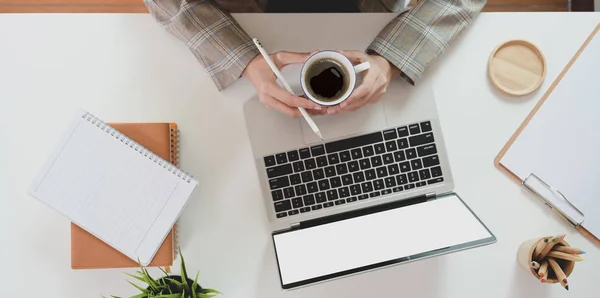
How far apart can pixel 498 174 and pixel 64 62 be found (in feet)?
2.73

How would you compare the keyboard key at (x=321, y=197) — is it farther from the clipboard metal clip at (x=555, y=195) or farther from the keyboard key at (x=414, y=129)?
the clipboard metal clip at (x=555, y=195)

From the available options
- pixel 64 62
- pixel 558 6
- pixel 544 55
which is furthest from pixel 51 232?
pixel 558 6

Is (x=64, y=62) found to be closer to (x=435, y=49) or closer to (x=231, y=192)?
(x=231, y=192)

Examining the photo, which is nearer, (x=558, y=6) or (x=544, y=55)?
(x=544, y=55)

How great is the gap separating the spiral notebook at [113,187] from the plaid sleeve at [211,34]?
0.64 feet

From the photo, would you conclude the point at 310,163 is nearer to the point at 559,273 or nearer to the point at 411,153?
the point at 411,153

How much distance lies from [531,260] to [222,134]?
60 centimetres

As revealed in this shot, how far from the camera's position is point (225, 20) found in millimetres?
751

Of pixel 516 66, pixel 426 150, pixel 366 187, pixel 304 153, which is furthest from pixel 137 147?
pixel 516 66

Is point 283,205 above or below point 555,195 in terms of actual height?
above

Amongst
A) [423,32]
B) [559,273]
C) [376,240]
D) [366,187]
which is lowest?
[559,273]

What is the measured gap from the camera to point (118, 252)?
0.72 m

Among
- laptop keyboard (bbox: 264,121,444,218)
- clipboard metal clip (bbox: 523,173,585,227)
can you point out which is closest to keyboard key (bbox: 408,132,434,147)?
laptop keyboard (bbox: 264,121,444,218)

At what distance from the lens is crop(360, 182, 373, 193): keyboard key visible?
75cm
